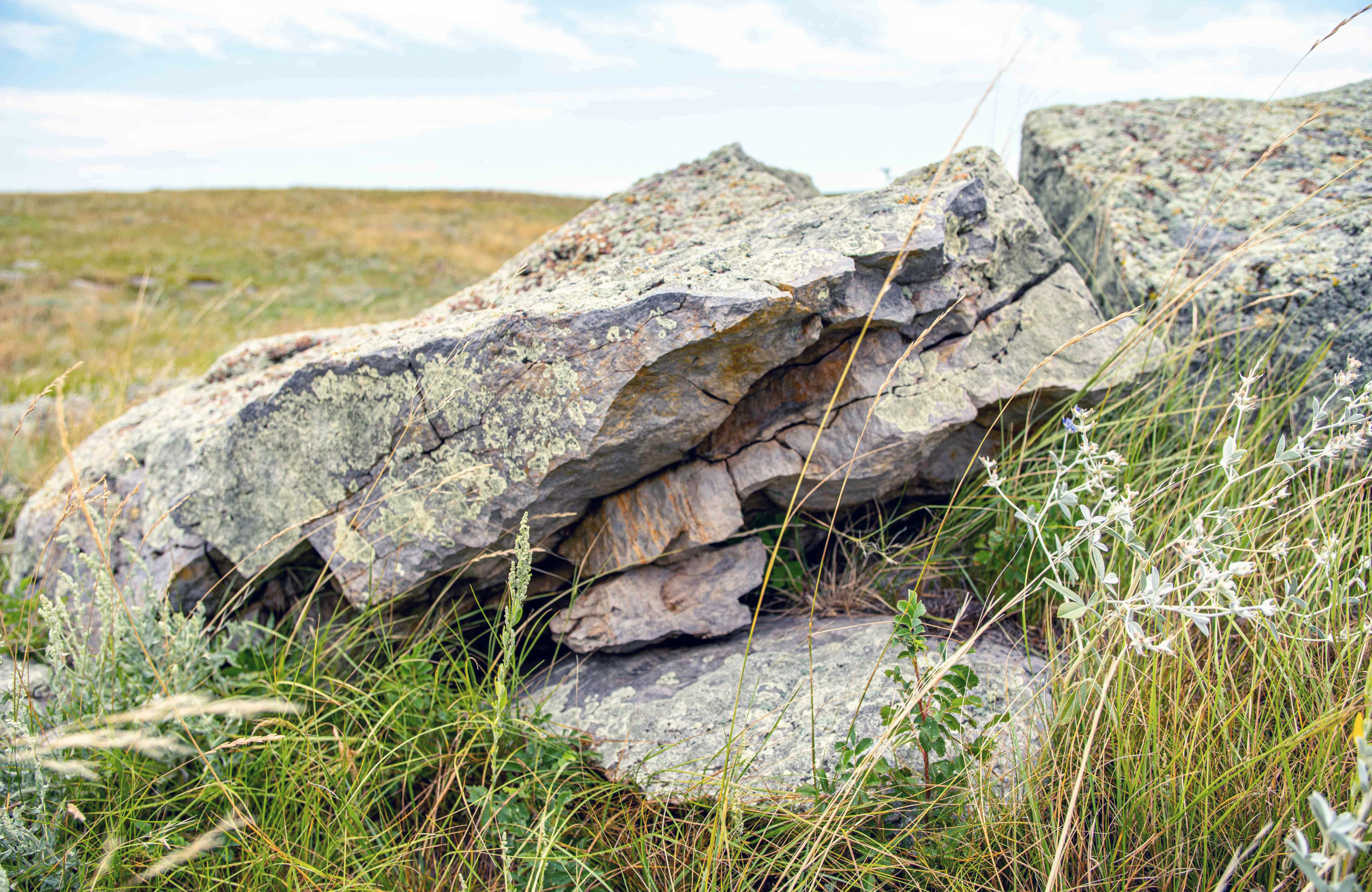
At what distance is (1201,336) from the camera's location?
378 centimetres

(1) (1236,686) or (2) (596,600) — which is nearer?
(1) (1236,686)

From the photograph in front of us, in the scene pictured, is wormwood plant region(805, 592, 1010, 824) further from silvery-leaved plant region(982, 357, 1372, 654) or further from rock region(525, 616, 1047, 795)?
silvery-leaved plant region(982, 357, 1372, 654)

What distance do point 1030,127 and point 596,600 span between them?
16.3 feet

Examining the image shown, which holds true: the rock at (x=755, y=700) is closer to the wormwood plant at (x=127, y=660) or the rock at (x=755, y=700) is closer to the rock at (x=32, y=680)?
the wormwood plant at (x=127, y=660)

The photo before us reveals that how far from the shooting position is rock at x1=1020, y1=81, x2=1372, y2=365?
3619 mm

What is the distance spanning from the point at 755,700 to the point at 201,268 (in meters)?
29.3

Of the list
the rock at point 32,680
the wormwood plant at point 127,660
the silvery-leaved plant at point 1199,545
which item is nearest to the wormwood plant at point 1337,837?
the silvery-leaved plant at point 1199,545

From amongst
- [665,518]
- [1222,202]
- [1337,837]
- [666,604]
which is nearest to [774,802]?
[666,604]

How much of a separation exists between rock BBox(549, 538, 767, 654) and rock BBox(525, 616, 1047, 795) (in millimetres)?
104

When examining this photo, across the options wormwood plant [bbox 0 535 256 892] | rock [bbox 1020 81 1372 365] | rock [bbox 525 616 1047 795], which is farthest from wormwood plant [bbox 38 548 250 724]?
rock [bbox 1020 81 1372 365]

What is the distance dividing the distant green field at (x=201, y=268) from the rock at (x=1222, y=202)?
19.4ft

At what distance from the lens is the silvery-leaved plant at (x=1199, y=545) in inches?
71.9

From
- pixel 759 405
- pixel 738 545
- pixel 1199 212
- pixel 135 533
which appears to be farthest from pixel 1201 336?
pixel 135 533

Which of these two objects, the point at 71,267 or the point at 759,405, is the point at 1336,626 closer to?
the point at 759,405
